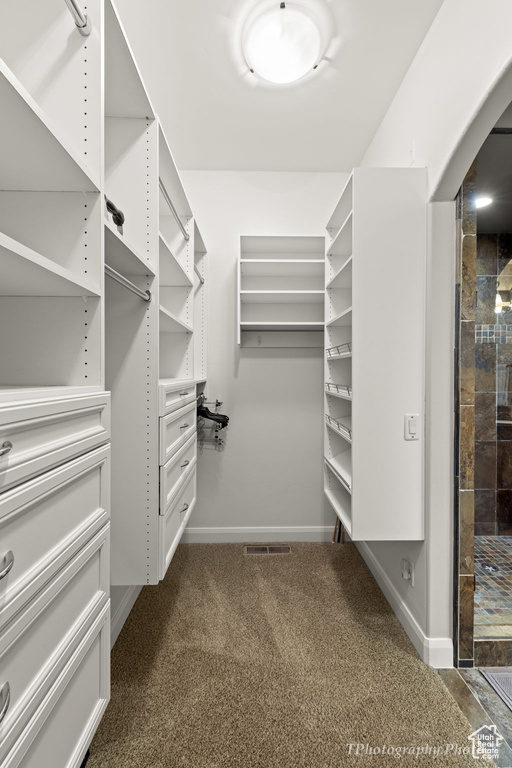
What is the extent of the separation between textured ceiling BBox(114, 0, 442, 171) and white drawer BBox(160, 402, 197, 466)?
175 centimetres

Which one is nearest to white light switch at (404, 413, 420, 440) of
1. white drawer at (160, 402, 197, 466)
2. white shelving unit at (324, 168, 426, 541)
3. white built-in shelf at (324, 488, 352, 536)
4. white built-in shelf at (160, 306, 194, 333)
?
white shelving unit at (324, 168, 426, 541)

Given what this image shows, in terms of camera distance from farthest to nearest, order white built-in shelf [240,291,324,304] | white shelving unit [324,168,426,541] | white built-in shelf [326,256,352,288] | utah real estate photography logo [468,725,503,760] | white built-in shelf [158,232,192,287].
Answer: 1. white built-in shelf [240,291,324,304]
2. white built-in shelf [326,256,352,288]
3. white built-in shelf [158,232,192,287]
4. white shelving unit [324,168,426,541]
5. utah real estate photography logo [468,725,503,760]

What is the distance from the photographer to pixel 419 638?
70.4 inches

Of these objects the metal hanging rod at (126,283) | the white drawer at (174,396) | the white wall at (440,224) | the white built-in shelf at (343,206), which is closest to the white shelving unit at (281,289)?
the white built-in shelf at (343,206)

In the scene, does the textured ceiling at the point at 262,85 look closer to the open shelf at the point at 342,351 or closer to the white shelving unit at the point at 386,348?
the white shelving unit at the point at 386,348

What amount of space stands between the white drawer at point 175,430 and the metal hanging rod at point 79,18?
1185 millimetres

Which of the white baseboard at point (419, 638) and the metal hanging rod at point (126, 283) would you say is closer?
the metal hanging rod at point (126, 283)

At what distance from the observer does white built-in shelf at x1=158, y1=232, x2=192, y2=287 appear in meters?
1.90

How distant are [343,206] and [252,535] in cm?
238

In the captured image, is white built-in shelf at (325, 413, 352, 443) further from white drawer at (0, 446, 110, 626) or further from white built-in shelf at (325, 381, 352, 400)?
white drawer at (0, 446, 110, 626)

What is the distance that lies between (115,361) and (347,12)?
180 cm

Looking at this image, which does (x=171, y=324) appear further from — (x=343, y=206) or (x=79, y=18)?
(x=79, y=18)

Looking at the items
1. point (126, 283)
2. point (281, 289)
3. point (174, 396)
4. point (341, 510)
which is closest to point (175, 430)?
point (174, 396)

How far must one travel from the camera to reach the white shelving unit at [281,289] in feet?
9.49
